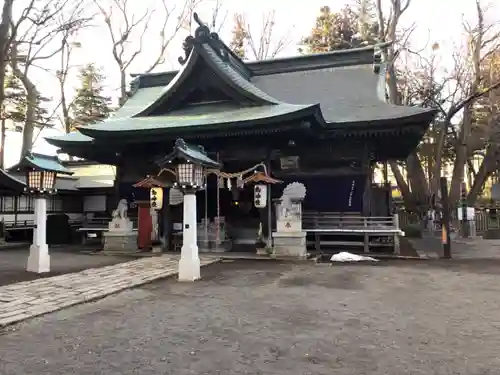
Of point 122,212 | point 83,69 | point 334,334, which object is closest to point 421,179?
point 122,212

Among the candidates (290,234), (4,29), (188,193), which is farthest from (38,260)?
(4,29)

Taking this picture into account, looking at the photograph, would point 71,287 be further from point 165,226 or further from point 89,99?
point 89,99

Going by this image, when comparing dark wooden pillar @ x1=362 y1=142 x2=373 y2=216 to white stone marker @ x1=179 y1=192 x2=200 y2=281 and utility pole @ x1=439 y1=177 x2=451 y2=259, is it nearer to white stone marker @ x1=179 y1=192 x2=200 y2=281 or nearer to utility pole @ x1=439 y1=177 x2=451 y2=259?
utility pole @ x1=439 y1=177 x2=451 y2=259

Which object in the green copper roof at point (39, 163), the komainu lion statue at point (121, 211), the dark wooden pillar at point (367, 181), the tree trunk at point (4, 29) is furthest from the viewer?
the tree trunk at point (4, 29)

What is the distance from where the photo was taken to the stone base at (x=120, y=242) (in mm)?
14117

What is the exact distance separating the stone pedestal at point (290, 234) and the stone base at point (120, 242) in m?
5.09

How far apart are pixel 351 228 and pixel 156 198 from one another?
20.8 feet

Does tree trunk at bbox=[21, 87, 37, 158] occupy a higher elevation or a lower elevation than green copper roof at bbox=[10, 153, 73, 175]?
higher

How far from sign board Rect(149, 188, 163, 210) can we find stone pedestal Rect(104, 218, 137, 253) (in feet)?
4.16

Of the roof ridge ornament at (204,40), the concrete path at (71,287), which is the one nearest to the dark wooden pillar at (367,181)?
Answer: the concrete path at (71,287)

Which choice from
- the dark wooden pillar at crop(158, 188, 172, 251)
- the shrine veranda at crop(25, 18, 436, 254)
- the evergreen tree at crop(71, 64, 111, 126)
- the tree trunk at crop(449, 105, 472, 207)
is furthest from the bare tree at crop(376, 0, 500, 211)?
the evergreen tree at crop(71, 64, 111, 126)

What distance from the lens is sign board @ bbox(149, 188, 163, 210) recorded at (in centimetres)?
1382

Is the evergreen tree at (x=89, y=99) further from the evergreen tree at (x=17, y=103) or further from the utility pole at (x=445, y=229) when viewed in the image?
the utility pole at (x=445, y=229)

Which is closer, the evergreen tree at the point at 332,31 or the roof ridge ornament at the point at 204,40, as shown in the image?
the roof ridge ornament at the point at 204,40
